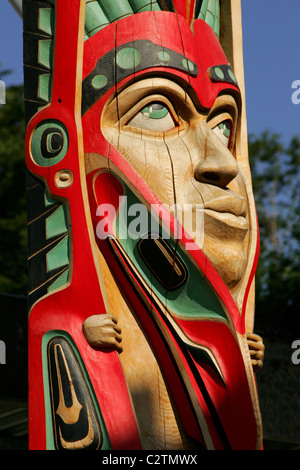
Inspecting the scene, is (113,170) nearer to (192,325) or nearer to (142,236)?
(142,236)

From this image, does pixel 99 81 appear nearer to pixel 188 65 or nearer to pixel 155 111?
pixel 155 111

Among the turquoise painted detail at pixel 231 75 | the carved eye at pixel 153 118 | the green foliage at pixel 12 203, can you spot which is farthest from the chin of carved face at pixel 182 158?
the green foliage at pixel 12 203

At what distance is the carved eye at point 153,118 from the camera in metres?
3.35

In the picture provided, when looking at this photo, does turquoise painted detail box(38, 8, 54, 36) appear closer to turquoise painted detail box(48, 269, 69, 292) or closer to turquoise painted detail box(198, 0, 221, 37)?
turquoise painted detail box(198, 0, 221, 37)

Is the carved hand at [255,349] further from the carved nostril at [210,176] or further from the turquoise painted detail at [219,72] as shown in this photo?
the turquoise painted detail at [219,72]

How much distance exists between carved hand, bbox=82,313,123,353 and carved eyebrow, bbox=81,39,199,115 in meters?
1.06

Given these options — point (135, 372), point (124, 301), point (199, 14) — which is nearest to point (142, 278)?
point (124, 301)

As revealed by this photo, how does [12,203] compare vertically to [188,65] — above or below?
above

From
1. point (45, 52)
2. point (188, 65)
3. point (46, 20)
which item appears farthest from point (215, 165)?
point (46, 20)

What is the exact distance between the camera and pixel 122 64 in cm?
330

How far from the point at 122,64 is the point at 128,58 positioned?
0.05m

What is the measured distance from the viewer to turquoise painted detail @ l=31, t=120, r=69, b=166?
128 inches
